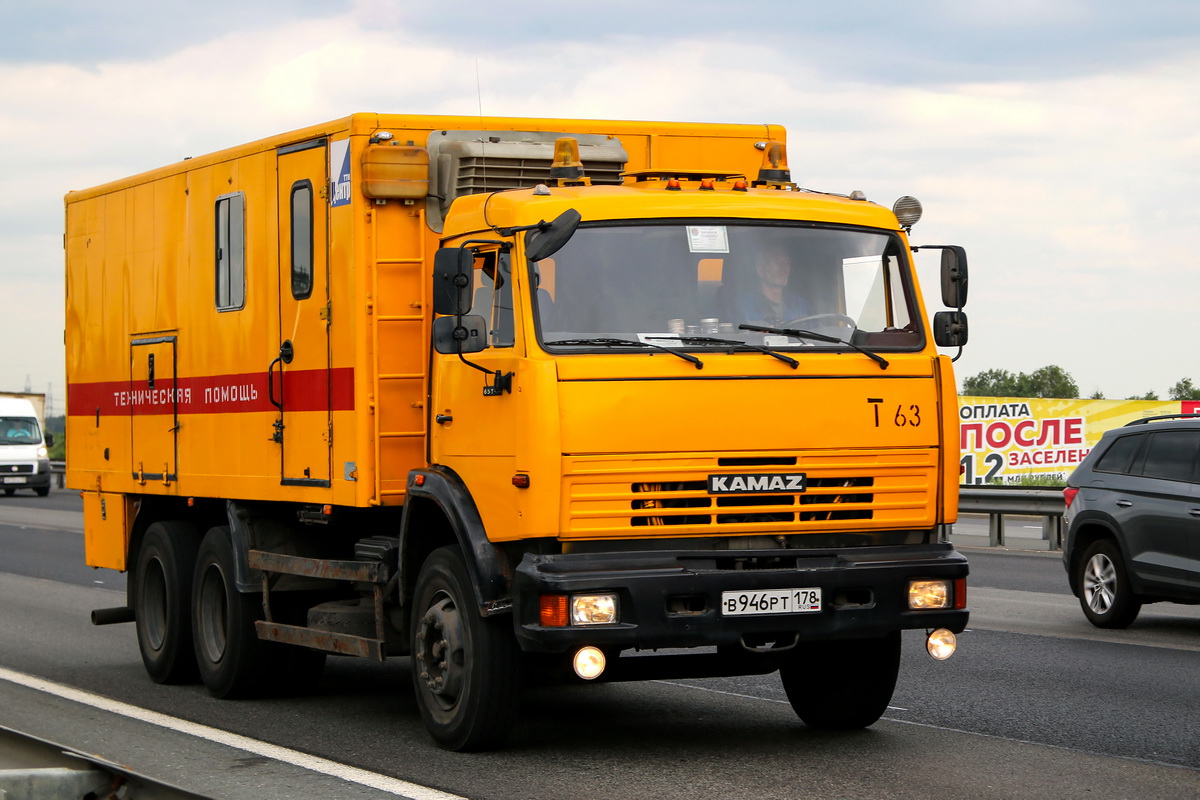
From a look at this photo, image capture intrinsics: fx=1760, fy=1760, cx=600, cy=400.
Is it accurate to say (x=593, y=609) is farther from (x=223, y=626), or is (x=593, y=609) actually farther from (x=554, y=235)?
(x=223, y=626)

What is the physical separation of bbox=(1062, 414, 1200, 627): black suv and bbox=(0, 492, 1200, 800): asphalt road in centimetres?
40

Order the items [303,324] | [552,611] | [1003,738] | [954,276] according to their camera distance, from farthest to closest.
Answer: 1. [303,324]
2. [1003,738]
3. [954,276]
4. [552,611]

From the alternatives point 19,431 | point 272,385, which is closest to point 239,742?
point 272,385

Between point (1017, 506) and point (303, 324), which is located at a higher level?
point (303, 324)

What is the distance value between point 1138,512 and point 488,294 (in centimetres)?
748

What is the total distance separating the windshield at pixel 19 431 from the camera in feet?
150

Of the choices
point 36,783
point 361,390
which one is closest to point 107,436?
point 361,390

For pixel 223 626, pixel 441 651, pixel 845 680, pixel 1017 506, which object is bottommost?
pixel 845 680

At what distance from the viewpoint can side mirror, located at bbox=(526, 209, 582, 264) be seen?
7855mm

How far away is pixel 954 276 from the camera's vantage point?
8.61 metres

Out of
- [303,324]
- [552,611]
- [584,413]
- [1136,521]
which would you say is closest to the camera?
[552,611]

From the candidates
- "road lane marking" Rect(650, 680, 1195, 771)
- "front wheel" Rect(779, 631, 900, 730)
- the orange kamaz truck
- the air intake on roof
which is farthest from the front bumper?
the air intake on roof

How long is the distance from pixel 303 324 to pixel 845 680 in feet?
11.7

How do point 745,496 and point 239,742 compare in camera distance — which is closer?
point 745,496
